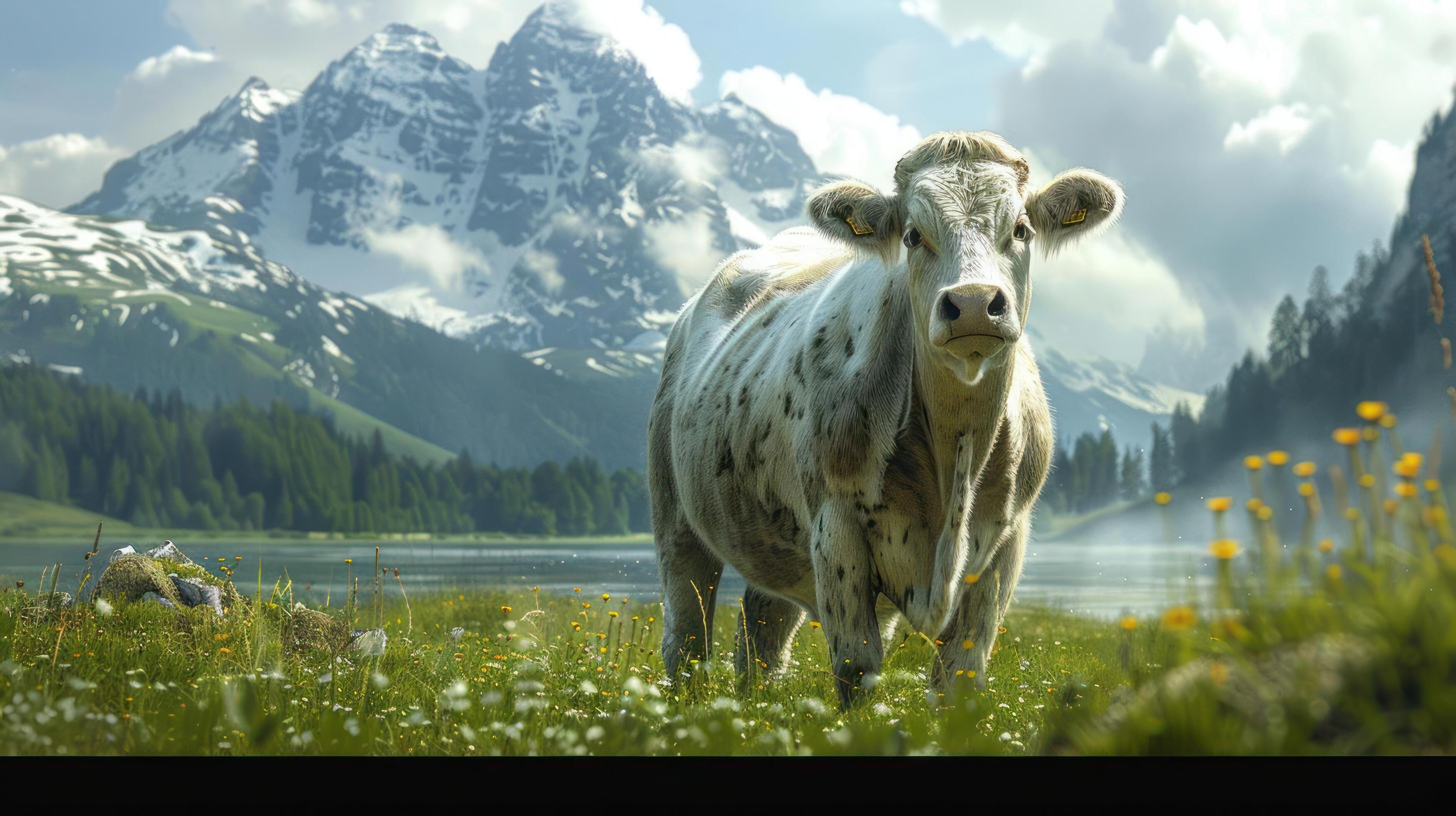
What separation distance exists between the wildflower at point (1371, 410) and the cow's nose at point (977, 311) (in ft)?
5.29

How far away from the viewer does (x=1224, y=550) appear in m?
2.42

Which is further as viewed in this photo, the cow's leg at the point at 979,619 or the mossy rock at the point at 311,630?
the mossy rock at the point at 311,630

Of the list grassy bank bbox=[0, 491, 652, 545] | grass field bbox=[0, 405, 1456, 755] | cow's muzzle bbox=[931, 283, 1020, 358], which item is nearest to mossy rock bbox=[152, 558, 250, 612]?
grassy bank bbox=[0, 491, 652, 545]

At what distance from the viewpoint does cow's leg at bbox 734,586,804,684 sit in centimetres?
784

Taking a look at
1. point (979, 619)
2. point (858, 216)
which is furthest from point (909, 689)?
point (858, 216)

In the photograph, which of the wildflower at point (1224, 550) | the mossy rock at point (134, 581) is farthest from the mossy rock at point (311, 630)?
the wildflower at point (1224, 550)

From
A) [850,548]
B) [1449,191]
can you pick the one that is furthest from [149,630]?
[1449,191]

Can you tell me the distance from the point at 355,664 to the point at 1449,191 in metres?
9.61

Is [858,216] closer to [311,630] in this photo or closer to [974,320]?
[974,320]

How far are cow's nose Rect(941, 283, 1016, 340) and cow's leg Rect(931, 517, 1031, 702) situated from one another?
5.25 ft

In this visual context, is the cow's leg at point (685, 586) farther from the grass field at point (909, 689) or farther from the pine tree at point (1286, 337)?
the pine tree at point (1286, 337)

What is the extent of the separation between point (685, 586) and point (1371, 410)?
5.87 meters

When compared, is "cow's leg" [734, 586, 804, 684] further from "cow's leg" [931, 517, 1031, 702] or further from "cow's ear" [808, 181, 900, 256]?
"cow's ear" [808, 181, 900, 256]

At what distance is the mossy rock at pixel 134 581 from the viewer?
7906 millimetres
